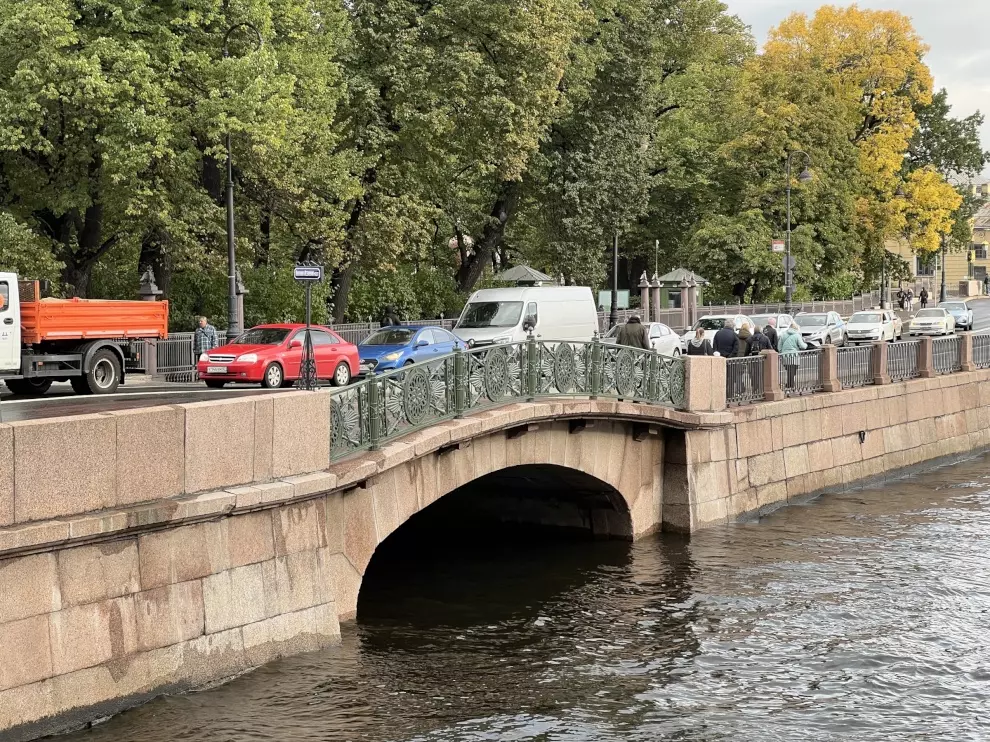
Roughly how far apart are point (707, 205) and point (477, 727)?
42.7 meters

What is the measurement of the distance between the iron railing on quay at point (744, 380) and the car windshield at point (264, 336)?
28.8 feet

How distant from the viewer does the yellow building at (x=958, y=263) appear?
310ft

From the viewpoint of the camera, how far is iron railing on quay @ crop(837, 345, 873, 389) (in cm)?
2531

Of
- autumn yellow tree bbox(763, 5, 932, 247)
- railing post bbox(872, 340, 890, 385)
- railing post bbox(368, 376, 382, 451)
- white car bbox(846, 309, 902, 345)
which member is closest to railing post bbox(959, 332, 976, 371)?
railing post bbox(872, 340, 890, 385)

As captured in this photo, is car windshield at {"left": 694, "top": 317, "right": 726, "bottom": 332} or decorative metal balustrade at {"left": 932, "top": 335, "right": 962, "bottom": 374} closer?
decorative metal balustrade at {"left": 932, "top": 335, "right": 962, "bottom": 374}

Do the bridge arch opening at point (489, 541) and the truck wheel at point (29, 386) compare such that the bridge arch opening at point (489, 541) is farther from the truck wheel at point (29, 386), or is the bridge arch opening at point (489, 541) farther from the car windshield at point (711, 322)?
the car windshield at point (711, 322)

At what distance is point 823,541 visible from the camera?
19.7 meters

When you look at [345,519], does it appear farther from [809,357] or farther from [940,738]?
[809,357]

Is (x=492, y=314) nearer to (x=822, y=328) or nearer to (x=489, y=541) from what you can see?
(x=489, y=541)

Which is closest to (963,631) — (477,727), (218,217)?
(477,727)

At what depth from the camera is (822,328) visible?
42.6 metres

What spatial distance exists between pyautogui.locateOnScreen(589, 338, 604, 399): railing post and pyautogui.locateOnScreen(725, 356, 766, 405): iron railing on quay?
374 cm

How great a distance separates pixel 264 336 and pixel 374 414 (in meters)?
12.8

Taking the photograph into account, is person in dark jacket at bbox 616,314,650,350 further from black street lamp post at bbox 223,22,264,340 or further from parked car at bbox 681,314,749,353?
parked car at bbox 681,314,749,353
